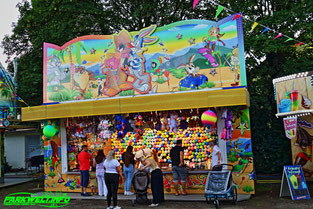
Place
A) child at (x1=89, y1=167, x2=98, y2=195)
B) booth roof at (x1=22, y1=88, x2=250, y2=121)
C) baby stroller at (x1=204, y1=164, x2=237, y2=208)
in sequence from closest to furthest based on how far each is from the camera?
baby stroller at (x1=204, y1=164, x2=237, y2=208)
booth roof at (x1=22, y1=88, x2=250, y2=121)
child at (x1=89, y1=167, x2=98, y2=195)

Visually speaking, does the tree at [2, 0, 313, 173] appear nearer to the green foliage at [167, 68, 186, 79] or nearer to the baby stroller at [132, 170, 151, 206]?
the green foliage at [167, 68, 186, 79]

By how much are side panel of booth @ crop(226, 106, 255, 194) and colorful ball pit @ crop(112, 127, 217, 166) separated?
0.85m

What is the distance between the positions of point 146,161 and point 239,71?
13.7 ft

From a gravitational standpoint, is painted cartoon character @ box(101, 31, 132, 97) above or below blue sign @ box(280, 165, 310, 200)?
above

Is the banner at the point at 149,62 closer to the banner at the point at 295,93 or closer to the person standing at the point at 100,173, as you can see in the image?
the banner at the point at 295,93

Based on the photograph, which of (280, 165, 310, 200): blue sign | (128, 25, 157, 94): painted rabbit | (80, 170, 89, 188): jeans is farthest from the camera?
(128, 25, 157, 94): painted rabbit

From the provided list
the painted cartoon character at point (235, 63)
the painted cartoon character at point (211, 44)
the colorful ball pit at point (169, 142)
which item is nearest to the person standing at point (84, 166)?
the colorful ball pit at point (169, 142)

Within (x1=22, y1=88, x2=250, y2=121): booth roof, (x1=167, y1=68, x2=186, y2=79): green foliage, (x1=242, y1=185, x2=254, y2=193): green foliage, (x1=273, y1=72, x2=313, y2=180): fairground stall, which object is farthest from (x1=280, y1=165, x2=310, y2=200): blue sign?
(x1=167, y1=68, x2=186, y2=79): green foliage

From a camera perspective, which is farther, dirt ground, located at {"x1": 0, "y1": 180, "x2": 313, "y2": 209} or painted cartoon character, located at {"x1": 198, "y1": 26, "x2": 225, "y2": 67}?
painted cartoon character, located at {"x1": 198, "y1": 26, "x2": 225, "y2": 67}

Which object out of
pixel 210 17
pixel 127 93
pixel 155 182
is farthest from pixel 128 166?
pixel 210 17

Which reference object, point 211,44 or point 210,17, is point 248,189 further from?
point 210,17

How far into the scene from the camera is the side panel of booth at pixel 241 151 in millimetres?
10867

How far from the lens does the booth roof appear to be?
10.5m

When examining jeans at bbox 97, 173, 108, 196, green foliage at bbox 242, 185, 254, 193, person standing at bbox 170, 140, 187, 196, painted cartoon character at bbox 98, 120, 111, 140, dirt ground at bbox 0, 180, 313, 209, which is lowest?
dirt ground at bbox 0, 180, 313, 209
